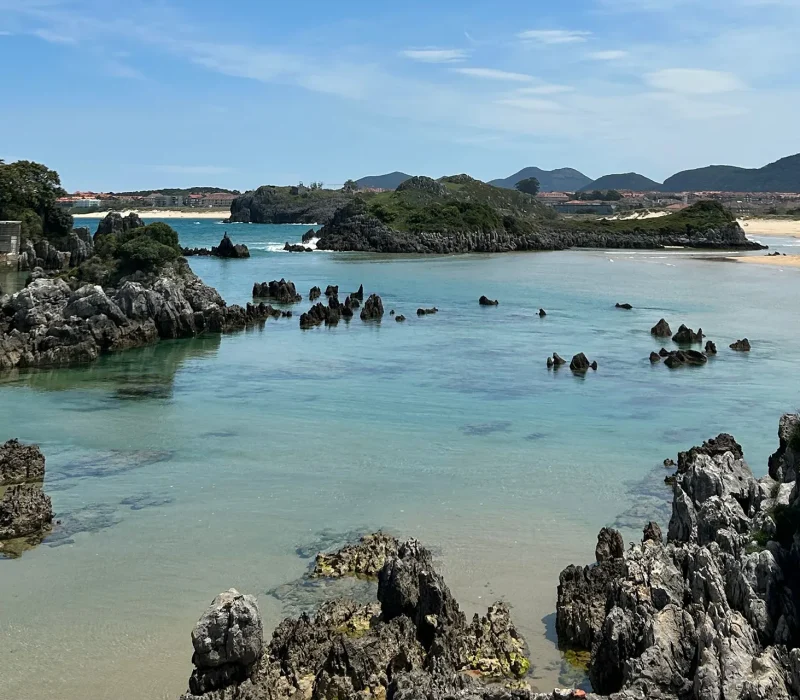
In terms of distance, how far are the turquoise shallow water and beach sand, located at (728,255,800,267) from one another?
49.5m

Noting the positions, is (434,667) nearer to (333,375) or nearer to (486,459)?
(486,459)

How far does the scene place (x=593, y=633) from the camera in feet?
45.2

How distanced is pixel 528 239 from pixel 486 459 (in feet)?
374

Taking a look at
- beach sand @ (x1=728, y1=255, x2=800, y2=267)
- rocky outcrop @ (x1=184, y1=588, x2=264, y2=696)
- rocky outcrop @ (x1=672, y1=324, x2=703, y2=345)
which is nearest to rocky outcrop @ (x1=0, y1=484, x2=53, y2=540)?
rocky outcrop @ (x1=184, y1=588, x2=264, y2=696)

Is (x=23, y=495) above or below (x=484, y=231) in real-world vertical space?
below

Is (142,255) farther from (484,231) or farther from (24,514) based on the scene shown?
(484,231)

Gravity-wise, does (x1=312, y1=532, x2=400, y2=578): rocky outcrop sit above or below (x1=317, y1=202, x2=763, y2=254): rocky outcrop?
below

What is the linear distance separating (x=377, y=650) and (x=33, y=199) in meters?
79.0

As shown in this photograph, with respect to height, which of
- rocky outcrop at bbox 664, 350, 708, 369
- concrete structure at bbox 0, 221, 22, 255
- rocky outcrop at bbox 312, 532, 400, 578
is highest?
concrete structure at bbox 0, 221, 22, 255

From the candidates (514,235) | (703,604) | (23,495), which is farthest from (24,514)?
(514,235)

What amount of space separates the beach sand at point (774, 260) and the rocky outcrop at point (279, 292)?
54.8 metres

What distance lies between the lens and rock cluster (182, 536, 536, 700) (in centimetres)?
1161

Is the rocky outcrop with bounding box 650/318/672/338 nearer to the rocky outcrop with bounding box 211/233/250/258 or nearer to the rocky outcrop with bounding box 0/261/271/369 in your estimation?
the rocky outcrop with bounding box 0/261/271/369

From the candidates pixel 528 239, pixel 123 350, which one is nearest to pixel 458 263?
pixel 528 239
